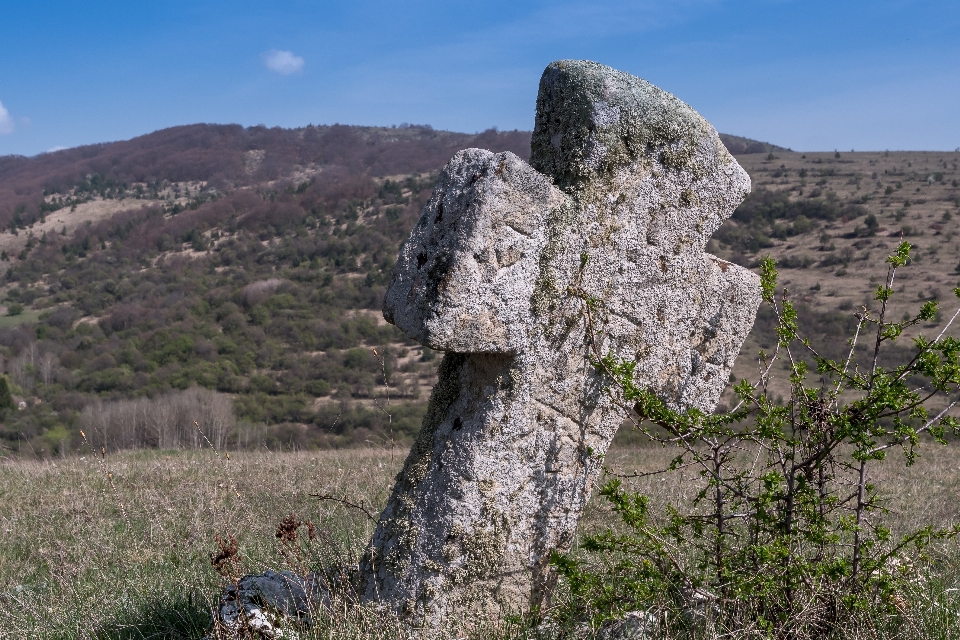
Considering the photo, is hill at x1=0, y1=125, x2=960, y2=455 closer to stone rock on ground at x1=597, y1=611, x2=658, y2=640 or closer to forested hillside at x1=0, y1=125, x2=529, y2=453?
forested hillside at x1=0, y1=125, x2=529, y2=453

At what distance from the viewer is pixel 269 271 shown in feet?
175

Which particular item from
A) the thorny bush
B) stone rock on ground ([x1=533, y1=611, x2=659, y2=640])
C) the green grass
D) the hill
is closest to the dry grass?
stone rock on ground ([x1=533, y1=611, x2=659, y2=640])

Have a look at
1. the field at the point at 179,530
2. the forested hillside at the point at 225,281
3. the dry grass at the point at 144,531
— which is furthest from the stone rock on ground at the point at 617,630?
the forested hillside at the point at 225,281

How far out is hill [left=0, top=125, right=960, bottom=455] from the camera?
30781 mm

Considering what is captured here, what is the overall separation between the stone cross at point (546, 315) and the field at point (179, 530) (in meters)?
0.29

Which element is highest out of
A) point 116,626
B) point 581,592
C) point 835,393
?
point 835,393

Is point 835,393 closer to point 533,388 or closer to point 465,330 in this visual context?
point 533,388

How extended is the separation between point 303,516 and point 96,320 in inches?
1894

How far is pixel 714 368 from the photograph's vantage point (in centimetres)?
321

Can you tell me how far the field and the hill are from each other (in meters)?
9.80

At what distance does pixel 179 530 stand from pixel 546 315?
354cm

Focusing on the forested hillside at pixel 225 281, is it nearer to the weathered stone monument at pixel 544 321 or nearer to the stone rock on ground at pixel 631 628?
the weathered stone monument at pixel 544 321

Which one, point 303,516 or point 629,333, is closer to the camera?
point 629,333

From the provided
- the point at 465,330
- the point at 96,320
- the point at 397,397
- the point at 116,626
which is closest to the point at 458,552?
the point at 465,330
